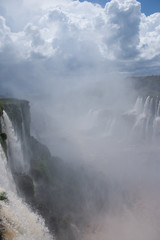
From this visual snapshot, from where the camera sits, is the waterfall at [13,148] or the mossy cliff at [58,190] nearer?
the mossy cliff at [58,190]

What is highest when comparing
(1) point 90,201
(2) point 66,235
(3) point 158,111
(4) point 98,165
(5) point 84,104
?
(5) point 84,104

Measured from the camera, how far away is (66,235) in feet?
45.0

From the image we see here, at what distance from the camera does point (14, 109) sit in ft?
A: 70.2

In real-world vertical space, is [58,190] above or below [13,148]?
below

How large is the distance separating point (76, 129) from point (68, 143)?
1488 cm

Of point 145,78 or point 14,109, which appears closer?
point 14,109

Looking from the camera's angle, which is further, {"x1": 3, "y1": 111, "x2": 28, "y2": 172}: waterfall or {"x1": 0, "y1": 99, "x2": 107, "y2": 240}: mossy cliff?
{"x1": 3, "y1": 111, "x2": 28, "y2": 172}: waterfall

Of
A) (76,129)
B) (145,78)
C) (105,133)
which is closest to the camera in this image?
(105,133)

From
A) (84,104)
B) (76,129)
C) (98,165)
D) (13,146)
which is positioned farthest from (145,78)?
(13,146)

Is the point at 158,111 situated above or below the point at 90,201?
above

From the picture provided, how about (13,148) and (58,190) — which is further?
(58,190)

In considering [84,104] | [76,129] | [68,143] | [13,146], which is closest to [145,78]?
[84,104]

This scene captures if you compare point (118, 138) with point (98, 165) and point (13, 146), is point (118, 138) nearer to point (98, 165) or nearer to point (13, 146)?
point (98, 165)

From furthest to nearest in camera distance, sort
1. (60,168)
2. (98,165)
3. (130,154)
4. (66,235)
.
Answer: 1. (130,154)
2. (98,165)
3. (60,168)
4. (66,235)
